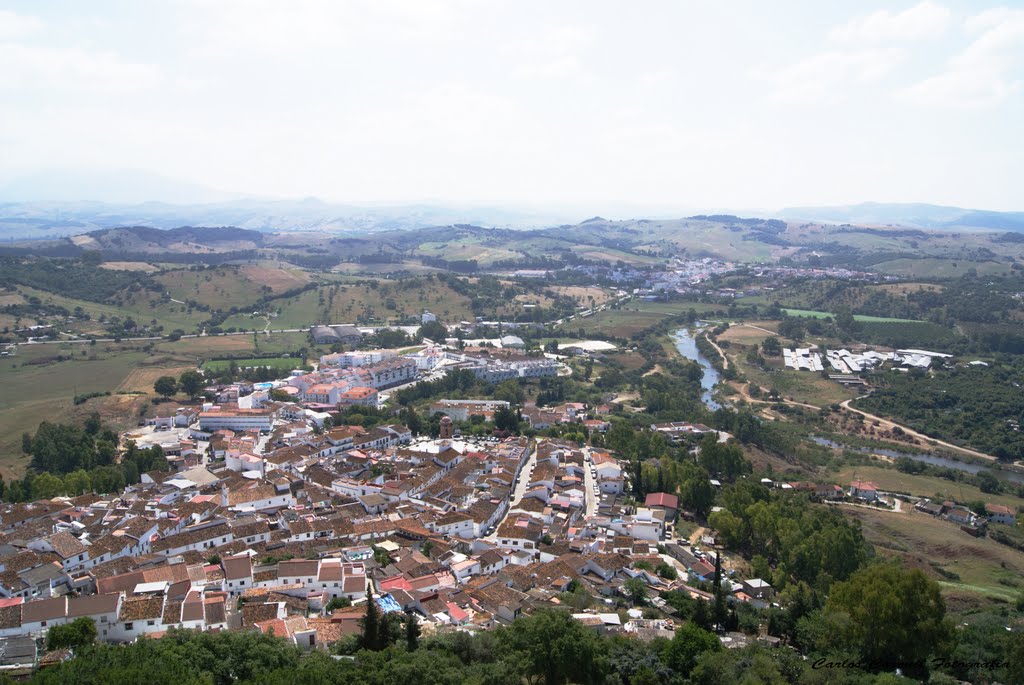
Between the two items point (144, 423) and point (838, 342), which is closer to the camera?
point (144, 423)

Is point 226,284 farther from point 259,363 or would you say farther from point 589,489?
point 589,489

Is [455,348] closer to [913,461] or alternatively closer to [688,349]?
[688,349]

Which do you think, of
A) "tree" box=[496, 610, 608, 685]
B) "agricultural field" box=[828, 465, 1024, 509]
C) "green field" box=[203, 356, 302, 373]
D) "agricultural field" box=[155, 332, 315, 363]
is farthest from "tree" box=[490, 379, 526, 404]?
"tree" box=[496, 610, 608, 685]

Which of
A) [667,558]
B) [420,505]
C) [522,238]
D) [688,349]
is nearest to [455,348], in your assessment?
[688,349]

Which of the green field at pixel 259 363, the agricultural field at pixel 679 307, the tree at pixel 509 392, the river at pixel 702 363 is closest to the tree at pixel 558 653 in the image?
the tree at pixel 509 392

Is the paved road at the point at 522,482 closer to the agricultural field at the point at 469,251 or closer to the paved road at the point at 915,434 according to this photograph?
the paved road at the point at 915,434

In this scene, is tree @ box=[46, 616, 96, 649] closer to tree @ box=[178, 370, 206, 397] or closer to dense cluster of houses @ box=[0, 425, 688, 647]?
dense cluster of houses @ box=[0, 425, 688, 647]
